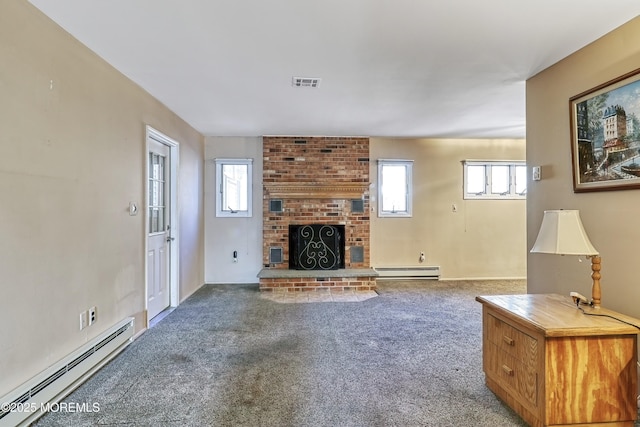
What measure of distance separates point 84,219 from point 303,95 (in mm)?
2184

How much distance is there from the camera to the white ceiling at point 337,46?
1.83 meters

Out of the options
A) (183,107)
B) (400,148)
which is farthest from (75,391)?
(400,148)

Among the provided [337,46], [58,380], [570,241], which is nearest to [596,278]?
[570,241]

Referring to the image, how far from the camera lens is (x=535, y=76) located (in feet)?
8.94

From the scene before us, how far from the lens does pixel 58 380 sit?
6.34 feet

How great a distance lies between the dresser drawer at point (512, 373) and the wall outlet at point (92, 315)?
9.15 ft

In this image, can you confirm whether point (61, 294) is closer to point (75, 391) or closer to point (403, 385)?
point (75, 391)

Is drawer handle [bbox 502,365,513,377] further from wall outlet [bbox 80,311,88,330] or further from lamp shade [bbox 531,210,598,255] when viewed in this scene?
wall outlet [bbox 80,311,88,330]

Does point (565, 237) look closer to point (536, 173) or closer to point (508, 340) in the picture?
point (508, 340)

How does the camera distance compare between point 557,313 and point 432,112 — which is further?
point 432,112

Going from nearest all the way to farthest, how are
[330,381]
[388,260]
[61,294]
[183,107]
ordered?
[61,294] < [330,381] < [183,107] < [388,260]

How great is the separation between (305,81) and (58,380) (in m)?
2.81

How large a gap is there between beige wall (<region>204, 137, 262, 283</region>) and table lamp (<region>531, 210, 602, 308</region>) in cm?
408

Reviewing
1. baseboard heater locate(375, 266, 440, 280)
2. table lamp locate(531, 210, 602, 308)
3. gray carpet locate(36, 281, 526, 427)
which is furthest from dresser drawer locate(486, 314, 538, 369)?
baseboard heater locate(375, 266, 440, 280)
